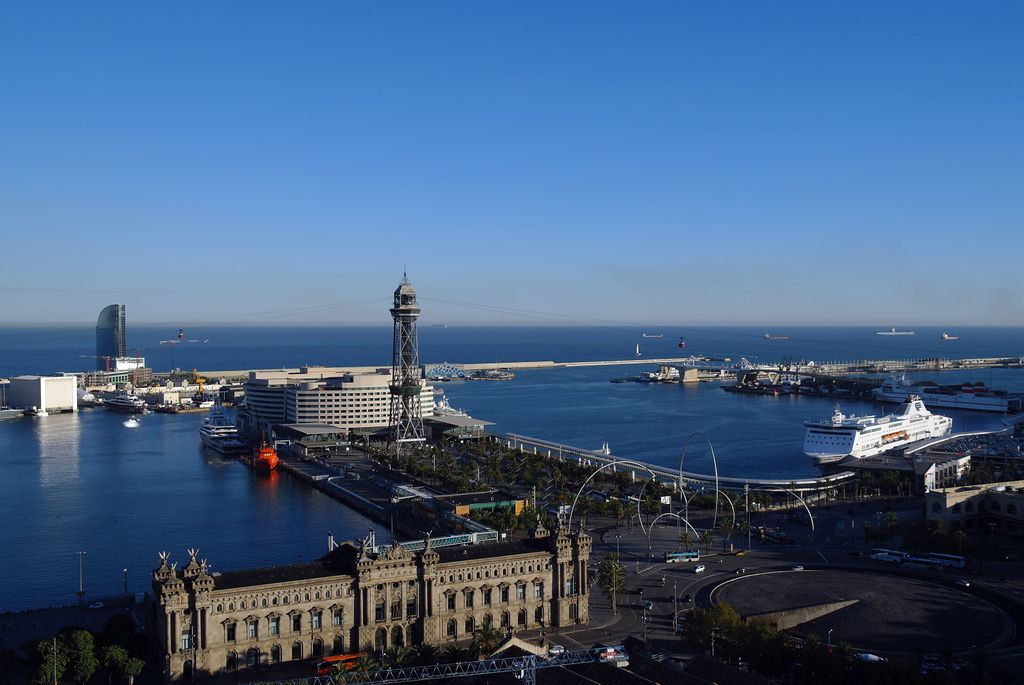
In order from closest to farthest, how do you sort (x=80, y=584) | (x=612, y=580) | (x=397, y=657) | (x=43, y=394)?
(x=397, y=657) < (x=612, y=580) < (x=80, y=584) < (x=43, y=394)

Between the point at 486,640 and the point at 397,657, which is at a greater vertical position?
the point at 397,657

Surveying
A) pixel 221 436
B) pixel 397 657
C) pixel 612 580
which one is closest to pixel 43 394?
pixel 221 436

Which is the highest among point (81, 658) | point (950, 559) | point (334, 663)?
point (81, 658)

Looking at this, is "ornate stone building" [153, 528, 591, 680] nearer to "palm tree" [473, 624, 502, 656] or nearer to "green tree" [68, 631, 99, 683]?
"palm tree" [473, 624, 502, 656]

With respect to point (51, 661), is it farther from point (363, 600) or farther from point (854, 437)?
point (854, 437)

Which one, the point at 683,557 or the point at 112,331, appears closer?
the point at 683,557

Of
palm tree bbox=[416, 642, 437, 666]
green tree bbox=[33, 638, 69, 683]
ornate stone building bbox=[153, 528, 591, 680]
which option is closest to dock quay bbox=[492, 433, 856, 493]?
ornate stone building bbox=[153, 528, 591, 680]

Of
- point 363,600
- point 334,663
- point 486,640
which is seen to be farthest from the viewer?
point 363,600
